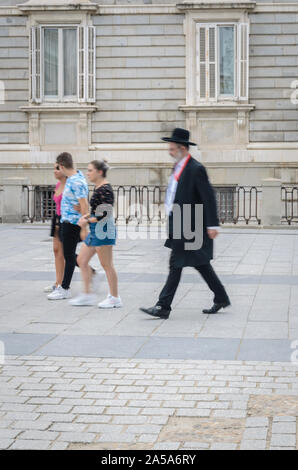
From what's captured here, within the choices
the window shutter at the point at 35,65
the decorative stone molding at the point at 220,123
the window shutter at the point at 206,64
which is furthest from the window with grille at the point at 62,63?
the window shutter at the point at 206,64

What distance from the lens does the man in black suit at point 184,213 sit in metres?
8.45

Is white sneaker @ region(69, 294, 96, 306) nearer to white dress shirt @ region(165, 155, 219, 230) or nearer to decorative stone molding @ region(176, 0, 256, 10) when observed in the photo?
white dress shirt @ region(165, 155, 219, 230)

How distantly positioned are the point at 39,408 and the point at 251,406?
4.32 ft

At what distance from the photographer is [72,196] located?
9.52 metres

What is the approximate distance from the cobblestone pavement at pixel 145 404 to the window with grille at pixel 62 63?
1859 centimetres

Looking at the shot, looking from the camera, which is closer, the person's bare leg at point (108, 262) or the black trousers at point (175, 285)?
the black trousers at point (175, 285)

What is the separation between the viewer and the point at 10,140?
2495 cm

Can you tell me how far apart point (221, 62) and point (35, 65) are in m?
5.28

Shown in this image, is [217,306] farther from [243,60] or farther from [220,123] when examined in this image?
[243,60]

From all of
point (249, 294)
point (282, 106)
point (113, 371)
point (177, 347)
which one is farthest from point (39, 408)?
point (282, 106)

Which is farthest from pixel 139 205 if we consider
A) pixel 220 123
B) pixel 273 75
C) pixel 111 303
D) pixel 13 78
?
pixel 111 303

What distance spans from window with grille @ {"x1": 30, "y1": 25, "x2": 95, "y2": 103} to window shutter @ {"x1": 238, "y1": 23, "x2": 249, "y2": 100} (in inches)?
162

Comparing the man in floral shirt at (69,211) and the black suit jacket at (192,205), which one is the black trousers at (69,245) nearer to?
the man in floral shirt at (69,211)

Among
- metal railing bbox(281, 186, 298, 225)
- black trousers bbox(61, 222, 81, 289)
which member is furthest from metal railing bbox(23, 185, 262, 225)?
black trousers bbox(61, 222, 81, 289)
